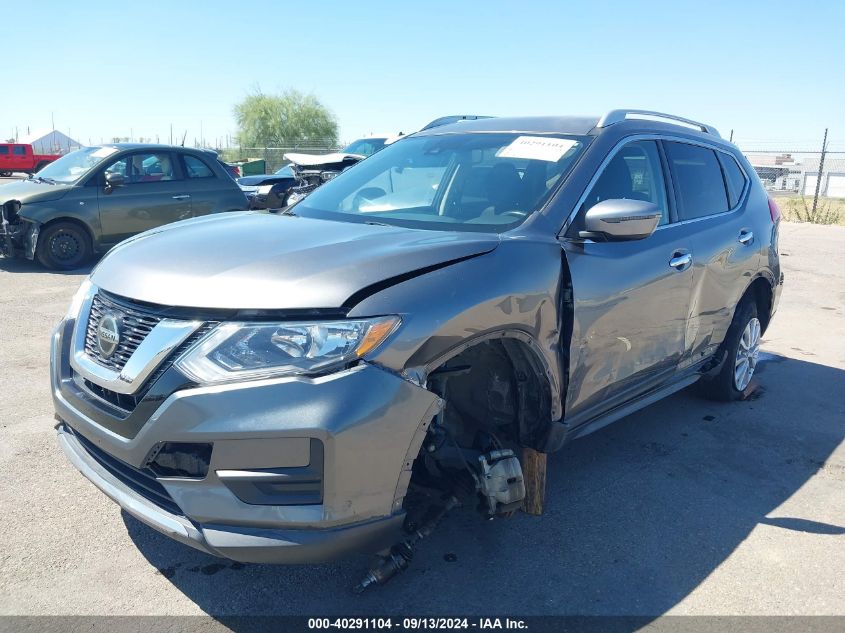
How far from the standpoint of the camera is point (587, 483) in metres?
3.75

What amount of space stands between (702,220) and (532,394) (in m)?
1.85

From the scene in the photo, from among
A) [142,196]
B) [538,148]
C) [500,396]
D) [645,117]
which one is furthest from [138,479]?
[142,196]

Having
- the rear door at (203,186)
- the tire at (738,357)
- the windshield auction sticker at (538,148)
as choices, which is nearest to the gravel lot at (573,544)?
the tire at (738,357)

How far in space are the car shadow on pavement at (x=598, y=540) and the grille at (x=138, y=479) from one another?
0.52 m

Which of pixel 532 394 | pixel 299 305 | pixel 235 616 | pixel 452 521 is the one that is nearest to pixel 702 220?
pixel 532 394

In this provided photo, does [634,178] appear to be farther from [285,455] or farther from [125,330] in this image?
[125,330]

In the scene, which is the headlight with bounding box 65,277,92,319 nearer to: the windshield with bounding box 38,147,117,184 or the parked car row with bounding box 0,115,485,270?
the parked car row with bounding box 0,115,485,270

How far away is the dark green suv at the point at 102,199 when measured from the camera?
30.0 ft

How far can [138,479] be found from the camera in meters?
2.46

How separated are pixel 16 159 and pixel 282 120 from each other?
53.1 feet

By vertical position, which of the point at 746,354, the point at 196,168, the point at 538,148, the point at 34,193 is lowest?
the point at 746,354

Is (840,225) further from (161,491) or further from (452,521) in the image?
(161,491)

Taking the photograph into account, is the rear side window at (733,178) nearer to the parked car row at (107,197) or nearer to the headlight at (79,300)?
the headlight at (79,300)

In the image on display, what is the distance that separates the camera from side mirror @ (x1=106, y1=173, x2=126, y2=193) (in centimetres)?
949
